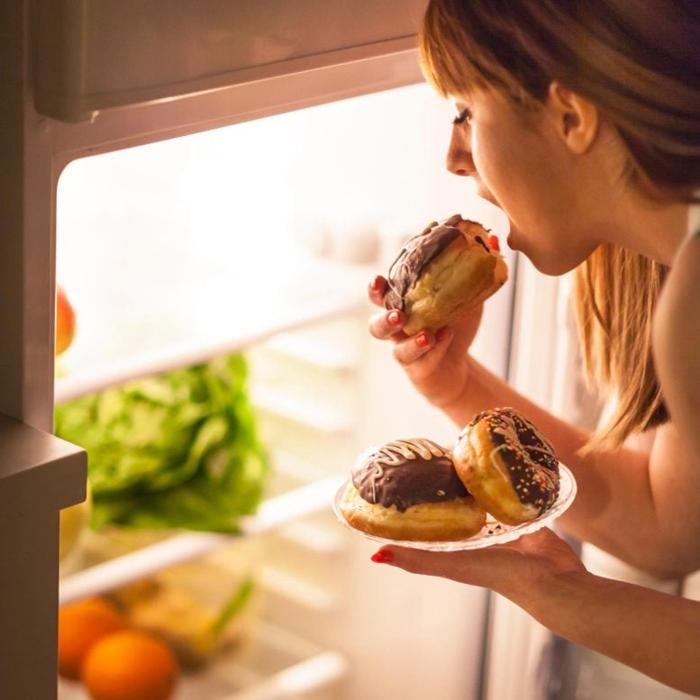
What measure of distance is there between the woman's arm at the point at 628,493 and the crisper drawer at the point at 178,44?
0.43 metres

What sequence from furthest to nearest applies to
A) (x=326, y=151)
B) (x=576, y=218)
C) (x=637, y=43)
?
1. (x=326, y=151)
2. (x=576, y=218)
3. (x=637, y=43)

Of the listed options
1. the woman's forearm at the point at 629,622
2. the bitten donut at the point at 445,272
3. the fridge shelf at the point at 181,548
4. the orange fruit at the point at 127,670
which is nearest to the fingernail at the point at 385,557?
the woman's forearm at the point at 629,622

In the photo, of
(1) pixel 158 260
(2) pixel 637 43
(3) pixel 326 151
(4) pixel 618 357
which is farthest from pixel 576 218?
(1) pixel 158 260

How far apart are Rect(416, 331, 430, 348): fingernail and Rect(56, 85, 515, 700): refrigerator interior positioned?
379 millimetres

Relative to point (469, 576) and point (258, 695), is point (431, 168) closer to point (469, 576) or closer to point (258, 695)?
point (469, 576)

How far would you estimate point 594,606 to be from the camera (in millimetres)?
1019

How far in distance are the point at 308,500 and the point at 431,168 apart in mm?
470

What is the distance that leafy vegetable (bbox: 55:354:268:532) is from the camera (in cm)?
157

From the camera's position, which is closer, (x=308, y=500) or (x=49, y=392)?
(x=49, y=392)

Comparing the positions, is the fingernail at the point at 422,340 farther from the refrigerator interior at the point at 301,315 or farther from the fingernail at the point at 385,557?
the refrigerator interior at the point at 301,315

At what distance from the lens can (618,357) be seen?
1.30 m

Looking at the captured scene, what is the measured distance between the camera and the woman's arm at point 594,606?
3.28 feet

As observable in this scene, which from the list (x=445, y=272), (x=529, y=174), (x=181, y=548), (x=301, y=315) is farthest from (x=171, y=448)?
(x=529, y=174)

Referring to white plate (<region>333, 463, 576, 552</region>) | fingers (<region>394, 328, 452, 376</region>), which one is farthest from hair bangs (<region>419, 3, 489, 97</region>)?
white plate (<region>333, 463, 576, 552</region>)
